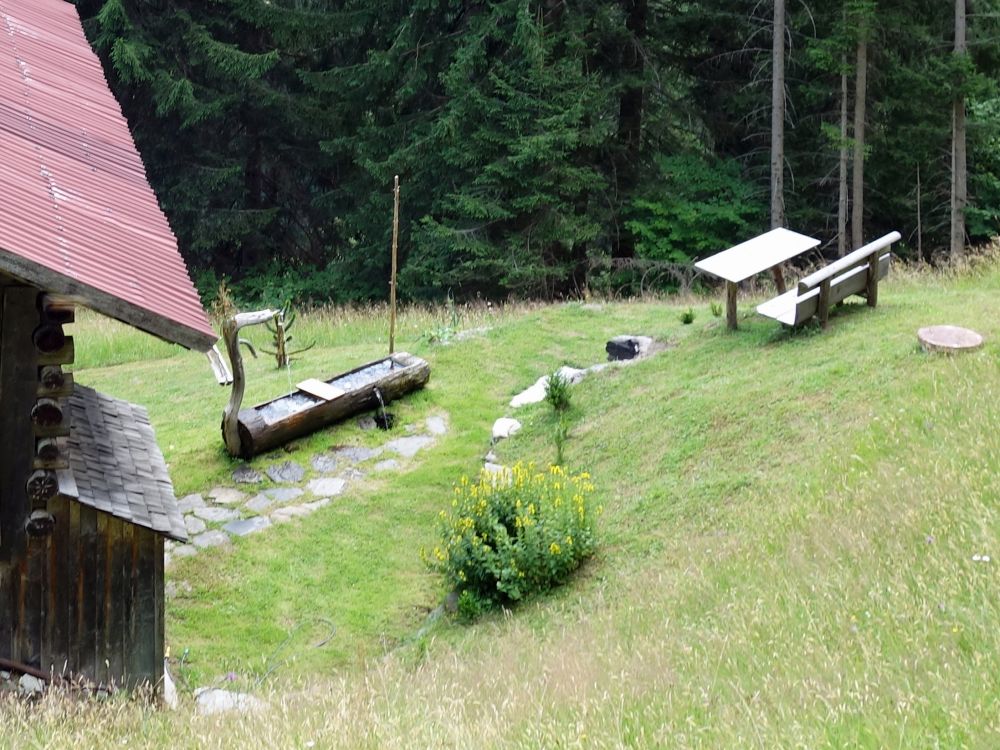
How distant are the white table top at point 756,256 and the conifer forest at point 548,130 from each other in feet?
29.3

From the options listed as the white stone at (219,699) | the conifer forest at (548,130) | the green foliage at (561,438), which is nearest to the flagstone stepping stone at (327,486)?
the green foliage at (561,438)

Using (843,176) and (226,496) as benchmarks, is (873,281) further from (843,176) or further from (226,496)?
(843,176)

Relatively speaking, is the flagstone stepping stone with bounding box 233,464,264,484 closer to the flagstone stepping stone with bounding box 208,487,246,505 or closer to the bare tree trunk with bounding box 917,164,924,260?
the flagstone stepping stone with bounding box 208,487,246,505

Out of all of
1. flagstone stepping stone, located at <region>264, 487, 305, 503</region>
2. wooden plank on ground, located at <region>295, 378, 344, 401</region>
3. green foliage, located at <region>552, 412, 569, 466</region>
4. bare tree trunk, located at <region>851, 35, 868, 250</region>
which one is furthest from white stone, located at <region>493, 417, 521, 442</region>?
bare tree trunk, located at <region>851, 35, 868, 250</region>

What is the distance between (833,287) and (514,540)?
5.31 meters

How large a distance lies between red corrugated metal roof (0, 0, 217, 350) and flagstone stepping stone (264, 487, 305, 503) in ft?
13.8

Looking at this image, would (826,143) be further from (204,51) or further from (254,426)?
(254,426)

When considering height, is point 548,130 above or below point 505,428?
above

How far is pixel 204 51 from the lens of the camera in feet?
83.3

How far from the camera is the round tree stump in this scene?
9.49 meters

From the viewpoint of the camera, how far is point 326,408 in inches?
472

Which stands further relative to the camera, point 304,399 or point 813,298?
point 304,399

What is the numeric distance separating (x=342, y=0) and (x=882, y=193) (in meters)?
14.1

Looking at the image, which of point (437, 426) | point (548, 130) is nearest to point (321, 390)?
point (437, 426)
